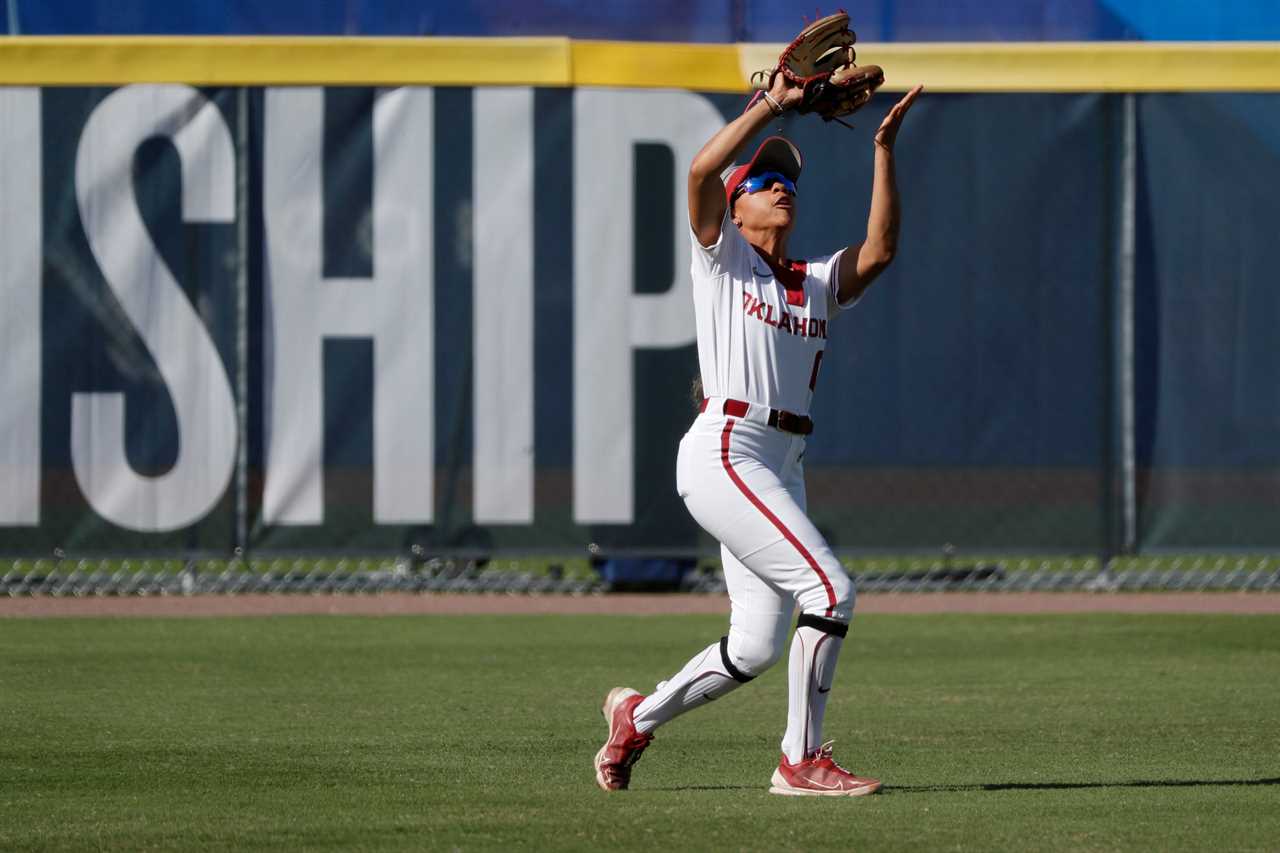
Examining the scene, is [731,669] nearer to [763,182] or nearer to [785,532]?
[785,532]

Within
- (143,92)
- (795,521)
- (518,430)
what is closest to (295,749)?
(795,521)

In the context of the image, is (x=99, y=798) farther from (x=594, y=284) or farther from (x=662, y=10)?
(x=662, y=10)

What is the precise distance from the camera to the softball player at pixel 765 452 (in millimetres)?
5598

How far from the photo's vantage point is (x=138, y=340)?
12.2 m

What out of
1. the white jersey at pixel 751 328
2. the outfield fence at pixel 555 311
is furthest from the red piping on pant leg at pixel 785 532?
the outfield fence at pixel 555 311

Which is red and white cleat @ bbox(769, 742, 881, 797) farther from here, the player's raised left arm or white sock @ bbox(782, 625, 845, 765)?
the player's raised left arm

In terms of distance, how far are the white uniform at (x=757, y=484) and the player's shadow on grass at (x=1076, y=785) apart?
37 cm

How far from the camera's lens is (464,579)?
12578 mm

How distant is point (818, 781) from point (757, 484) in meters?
0.90

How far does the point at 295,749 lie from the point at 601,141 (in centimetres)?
657

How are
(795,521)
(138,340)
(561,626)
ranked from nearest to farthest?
(795,521) → (561,626) → (138,340)

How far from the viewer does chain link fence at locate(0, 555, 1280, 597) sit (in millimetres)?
12367

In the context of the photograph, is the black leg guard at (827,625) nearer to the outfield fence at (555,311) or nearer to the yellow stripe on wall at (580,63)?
the outfield fence at (555,311)

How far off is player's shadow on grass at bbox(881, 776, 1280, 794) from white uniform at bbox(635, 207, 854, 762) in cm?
37
